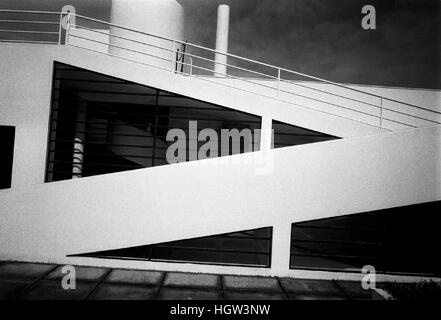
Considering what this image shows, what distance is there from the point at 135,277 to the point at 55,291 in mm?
1490

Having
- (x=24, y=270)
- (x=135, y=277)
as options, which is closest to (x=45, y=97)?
(x=24, y=270)

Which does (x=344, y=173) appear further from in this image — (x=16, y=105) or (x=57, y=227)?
(x=16, y=105)

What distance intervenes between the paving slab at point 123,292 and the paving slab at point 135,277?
0.70 ft

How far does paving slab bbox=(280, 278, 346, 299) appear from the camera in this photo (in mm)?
5891

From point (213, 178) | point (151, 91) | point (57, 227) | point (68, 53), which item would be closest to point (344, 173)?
point (213, 178)

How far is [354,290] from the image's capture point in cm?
617

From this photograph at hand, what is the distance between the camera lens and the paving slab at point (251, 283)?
6.00 metres

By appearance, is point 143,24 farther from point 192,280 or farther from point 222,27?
point 192,280

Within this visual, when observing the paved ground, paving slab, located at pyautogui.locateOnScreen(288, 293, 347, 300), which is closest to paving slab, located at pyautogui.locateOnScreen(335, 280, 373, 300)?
the paved ground

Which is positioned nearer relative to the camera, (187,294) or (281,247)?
(187,294)

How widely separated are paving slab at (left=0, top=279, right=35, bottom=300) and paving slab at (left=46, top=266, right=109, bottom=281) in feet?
1.40

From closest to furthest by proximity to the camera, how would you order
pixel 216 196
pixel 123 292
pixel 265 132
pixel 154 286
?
1. pixel 123 292
2. pixel 154 286
3. pixel 216 196
4. pixel 265 132

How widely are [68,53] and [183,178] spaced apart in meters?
4.02

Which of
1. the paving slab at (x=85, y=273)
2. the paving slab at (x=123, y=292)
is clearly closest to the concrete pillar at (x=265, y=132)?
the paving slab at (x=123, y=292)
